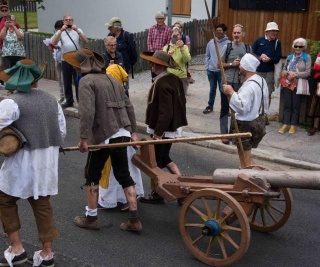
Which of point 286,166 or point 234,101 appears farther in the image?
point 286,166

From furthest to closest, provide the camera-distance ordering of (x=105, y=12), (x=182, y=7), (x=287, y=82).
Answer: (x=105, y=12) → (x=182, y=7) → (x=287, y=82)

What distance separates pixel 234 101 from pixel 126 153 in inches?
51.0

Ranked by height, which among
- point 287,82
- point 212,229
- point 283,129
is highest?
point 287,82

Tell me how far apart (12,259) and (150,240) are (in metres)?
1.36

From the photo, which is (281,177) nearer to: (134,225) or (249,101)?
(249,101)

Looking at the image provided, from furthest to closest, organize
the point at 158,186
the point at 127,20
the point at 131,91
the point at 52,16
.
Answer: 1. the point at 52,16
2. the point at 127,20
3. the point at 131,91
4. the point at 158,186

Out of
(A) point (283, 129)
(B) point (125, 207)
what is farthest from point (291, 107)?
(B) point (125, 207)

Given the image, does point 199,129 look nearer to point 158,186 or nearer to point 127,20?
point 158,186

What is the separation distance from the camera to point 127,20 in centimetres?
1734

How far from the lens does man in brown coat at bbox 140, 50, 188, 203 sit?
5859 mm

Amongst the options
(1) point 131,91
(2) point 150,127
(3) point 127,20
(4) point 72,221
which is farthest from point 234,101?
(3) point 127,20

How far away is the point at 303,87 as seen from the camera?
29.1 ft

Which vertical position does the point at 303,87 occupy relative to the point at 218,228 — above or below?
above

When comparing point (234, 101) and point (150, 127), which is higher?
point (234, 101)
